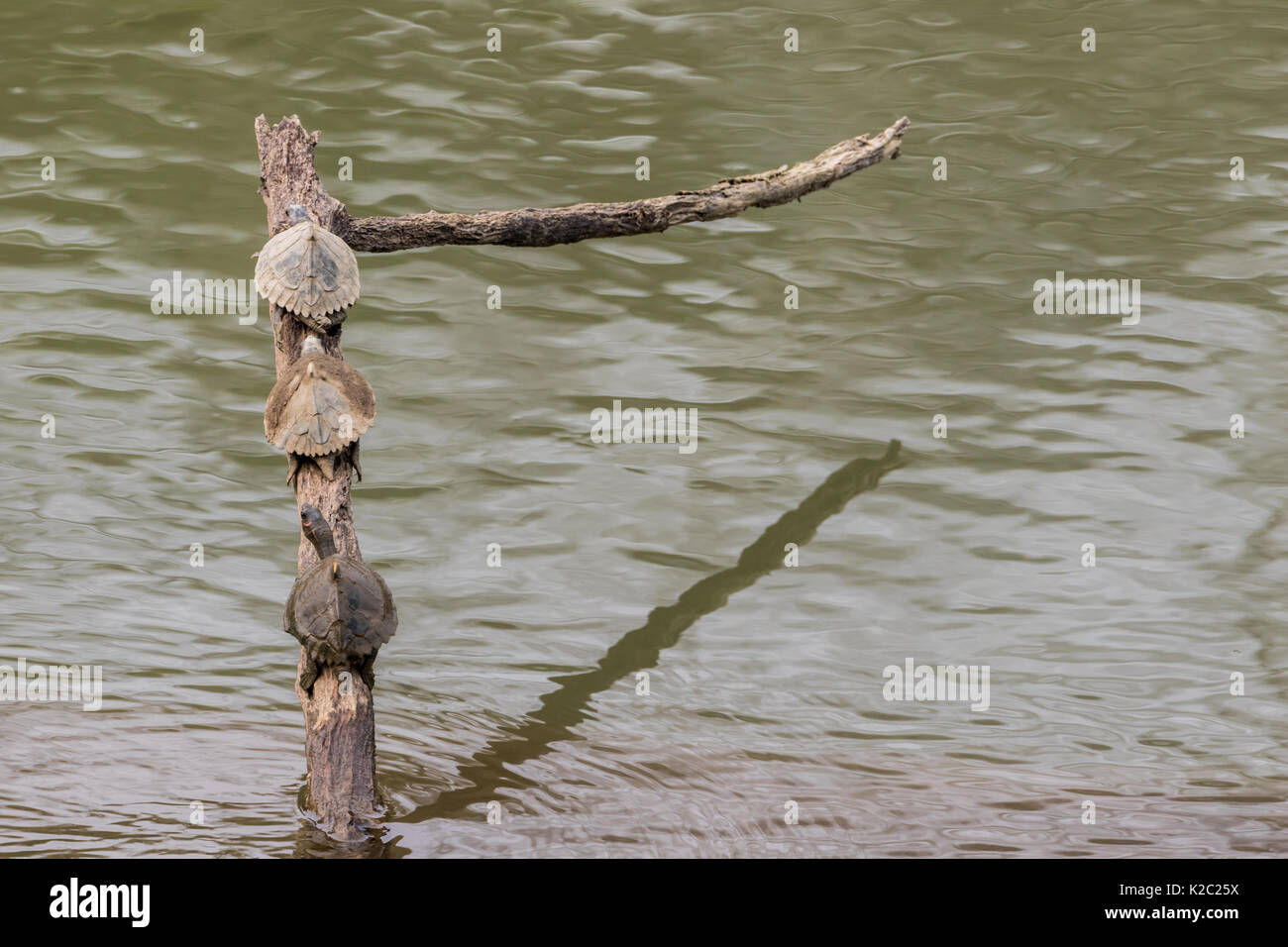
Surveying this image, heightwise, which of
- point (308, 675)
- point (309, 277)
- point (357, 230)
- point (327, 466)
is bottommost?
point (308, 675)

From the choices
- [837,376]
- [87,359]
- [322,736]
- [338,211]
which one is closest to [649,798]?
[322,736]

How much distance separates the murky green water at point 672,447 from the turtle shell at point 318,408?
1051 mm

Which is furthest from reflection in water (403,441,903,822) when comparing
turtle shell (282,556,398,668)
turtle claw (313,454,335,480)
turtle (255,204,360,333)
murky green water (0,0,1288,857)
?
turtle (255,204,360,333)

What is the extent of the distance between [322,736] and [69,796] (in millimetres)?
1003

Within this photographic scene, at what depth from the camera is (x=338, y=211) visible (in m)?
5.81

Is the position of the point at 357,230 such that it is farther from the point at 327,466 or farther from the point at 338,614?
the point at 338,614

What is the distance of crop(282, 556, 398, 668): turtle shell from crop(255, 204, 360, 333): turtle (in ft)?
4.16

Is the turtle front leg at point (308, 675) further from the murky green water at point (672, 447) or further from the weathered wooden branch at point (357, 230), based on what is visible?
the murky green water at point (672, 447)

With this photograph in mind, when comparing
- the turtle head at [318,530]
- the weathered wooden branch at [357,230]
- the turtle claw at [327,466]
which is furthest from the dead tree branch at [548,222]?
the turtle head at [318,530]

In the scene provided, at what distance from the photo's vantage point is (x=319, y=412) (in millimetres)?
4625

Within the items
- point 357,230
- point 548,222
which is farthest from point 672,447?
point 357,230

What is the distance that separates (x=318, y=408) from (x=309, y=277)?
2.05 feet

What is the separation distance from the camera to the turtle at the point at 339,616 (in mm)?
4004

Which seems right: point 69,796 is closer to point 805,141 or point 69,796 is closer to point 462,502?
point 462,502
